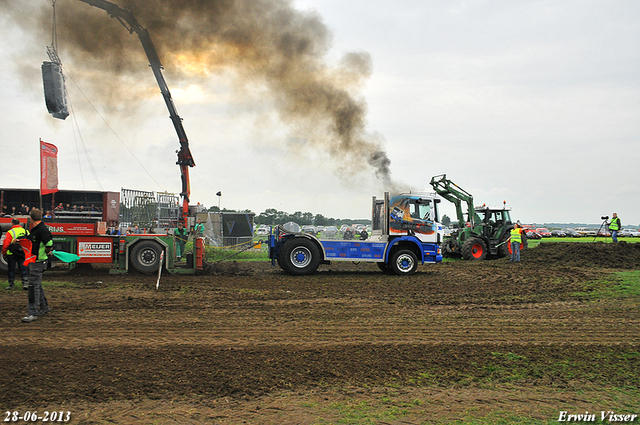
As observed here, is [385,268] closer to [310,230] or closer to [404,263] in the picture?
[404,263]

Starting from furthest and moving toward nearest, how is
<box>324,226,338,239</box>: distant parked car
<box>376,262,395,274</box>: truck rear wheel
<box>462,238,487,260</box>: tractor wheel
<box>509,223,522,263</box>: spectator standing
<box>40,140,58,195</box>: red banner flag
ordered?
<box>462,238,487,260</box>: tractor wheel < <box>509,223,522,263</box>: spectator standing < <box>376,262,395,274</box>: truck rear wheel < <box>324,226,338,239</box>: distant parked car < <box>40,140,58,195</box>: red banner flag

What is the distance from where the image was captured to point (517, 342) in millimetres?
6910

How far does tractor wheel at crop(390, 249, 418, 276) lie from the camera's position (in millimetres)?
15594

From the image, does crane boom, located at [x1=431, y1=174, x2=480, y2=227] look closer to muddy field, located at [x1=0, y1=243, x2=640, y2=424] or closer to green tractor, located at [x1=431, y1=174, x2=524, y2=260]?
green tractor, located at [x1=431, y1=174, x2=524, y2=260]

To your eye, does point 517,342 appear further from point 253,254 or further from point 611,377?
point 253,254

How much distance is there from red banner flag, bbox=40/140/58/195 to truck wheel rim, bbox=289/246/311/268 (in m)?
7.76

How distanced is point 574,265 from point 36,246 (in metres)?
19.2

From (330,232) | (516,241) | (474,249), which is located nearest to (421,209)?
(330,232)

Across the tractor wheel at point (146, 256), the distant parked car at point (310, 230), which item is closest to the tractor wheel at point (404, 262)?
the distant parked car at point (310, 230)

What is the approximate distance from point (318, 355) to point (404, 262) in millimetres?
10052

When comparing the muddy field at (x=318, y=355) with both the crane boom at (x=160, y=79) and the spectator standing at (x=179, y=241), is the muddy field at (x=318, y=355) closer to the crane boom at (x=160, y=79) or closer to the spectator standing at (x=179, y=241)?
the spectator standing at (x=179, y=241)

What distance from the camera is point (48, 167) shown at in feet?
44.9

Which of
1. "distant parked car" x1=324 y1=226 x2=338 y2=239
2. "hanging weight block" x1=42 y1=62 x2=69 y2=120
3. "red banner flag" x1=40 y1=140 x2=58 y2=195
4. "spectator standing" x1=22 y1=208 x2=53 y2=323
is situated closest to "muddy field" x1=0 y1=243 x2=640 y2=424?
"spectator standing" x1=22 y1=208 x2=53 y2=323

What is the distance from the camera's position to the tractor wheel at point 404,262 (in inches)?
614
